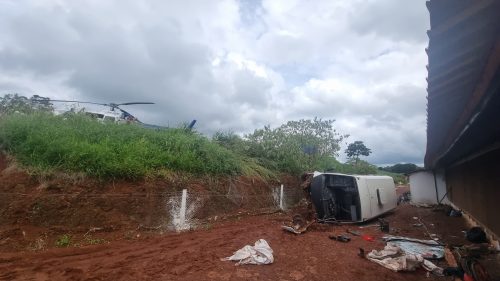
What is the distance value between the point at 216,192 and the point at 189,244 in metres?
3.09

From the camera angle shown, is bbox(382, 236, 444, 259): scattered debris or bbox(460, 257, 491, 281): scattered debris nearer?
bbox(460, 257, 491, 281): scattered debris

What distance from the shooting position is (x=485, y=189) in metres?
7.56

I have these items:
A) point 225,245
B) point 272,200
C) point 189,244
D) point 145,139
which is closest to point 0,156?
point 145,139

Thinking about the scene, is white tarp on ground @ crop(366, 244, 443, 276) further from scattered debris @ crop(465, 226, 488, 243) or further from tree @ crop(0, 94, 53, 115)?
tree @ crop(0, 94, 53, 115)

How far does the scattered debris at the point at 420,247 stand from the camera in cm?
618

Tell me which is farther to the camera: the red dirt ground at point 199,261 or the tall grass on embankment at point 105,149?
the tall grass on embankment at point 105,149

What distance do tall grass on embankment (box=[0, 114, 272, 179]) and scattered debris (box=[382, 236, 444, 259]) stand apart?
17.6 ft

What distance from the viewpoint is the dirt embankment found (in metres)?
6.11

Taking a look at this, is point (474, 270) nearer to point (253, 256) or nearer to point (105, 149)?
point (253, 256)

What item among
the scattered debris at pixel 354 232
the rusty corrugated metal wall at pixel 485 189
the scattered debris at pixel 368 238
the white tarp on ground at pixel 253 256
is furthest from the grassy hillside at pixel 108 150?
the rusty corrugated metal wall at pixel 485 189

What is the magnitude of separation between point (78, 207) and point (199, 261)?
10.4 feet

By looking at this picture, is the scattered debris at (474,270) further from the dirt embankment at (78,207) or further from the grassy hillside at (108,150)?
the grassy hillside at (108,150)

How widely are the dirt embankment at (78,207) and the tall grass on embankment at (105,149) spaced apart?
34 centimetres

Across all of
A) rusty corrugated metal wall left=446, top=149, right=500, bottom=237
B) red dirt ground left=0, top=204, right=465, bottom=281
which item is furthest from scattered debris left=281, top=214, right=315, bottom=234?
rusty corrugated metal wall left=446, top=149, right=500, bottom=237
